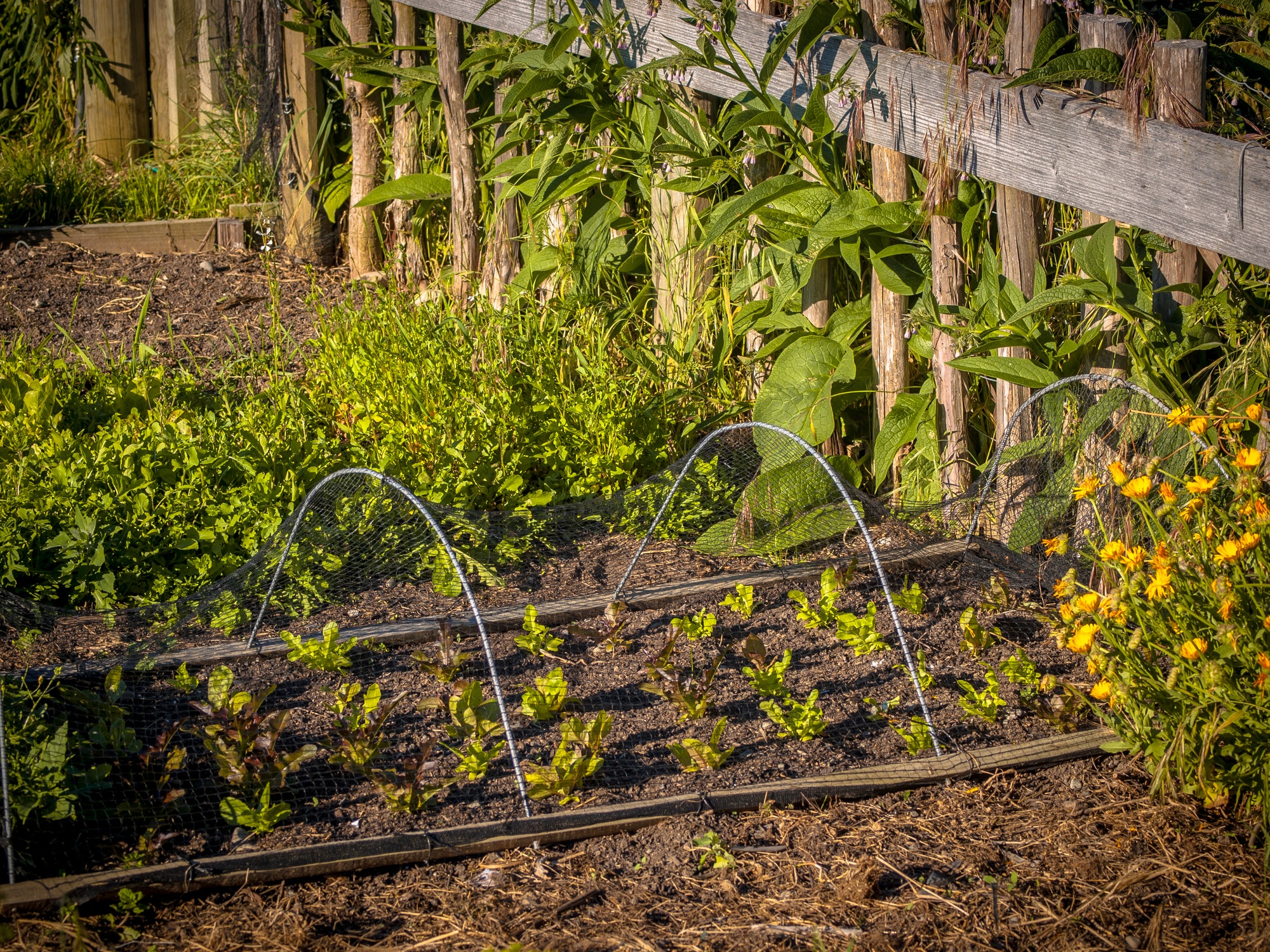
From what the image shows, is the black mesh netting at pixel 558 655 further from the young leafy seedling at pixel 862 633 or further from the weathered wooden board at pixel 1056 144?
the weathered wooden board at pixel 1056 144

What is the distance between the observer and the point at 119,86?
612 cm

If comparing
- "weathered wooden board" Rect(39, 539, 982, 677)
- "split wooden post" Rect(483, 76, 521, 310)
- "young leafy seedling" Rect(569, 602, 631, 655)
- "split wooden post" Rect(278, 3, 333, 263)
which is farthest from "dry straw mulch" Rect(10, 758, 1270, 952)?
"split wooden post" Rect(278, 3, 333, 263)

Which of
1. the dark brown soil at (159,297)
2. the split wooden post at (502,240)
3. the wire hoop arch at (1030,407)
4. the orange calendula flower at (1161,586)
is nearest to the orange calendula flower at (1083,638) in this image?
the orange calendula flower at (1161,586)

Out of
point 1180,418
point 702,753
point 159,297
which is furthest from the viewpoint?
point 159,297

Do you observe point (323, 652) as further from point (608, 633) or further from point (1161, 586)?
point (1161, 586)

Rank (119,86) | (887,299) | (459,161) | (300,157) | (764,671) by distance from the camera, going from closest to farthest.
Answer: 1. (764,671)
2. (887,299)
3. (459,161)
4. (300,157)
5. (119,86)

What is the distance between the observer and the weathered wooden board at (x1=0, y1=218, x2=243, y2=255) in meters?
5.45

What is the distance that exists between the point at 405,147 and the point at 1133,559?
3944 millimetres

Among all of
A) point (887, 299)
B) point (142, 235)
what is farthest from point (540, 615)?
point (142, 235)

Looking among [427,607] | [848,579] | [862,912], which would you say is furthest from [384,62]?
[862,912]

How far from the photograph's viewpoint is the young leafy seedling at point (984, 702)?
8.25 feet

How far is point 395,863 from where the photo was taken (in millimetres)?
2104

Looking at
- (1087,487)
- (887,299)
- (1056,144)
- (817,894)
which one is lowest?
(817,894)

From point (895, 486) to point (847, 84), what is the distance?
1233 millimetres
